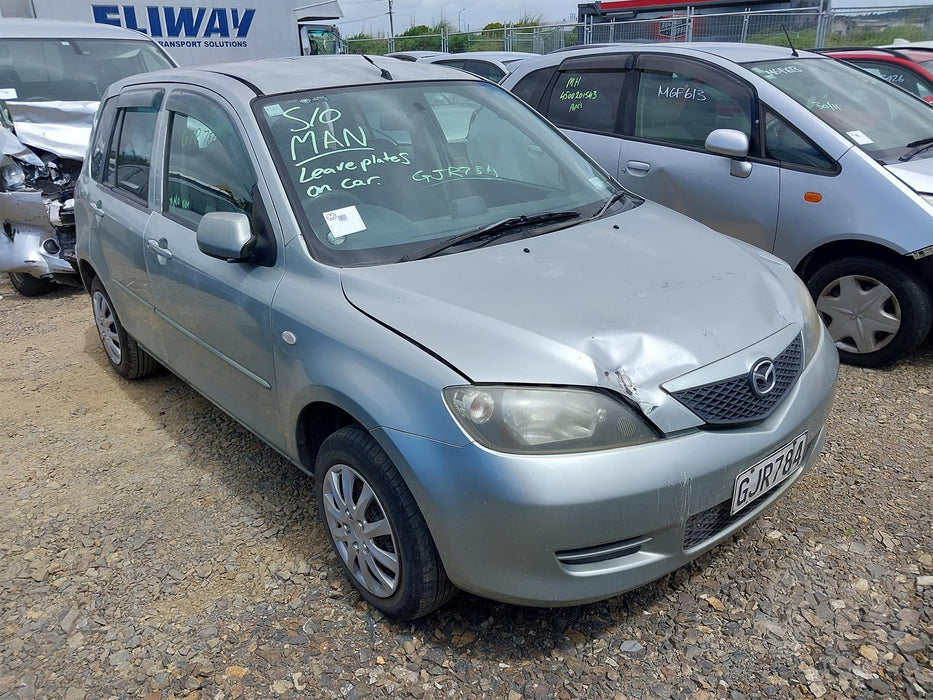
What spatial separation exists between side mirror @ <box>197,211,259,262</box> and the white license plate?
182 centimetres

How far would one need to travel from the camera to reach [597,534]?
6.95 feet

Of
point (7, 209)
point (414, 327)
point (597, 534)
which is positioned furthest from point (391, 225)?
point (7, 209)

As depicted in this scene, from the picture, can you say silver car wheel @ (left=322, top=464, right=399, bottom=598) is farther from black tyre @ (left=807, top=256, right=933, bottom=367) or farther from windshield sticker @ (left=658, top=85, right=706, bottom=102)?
windshield sticker @ (left=658, top=85, right=706, bottom=102)

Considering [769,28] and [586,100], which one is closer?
[586,100]

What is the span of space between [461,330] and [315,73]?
166 centimetres

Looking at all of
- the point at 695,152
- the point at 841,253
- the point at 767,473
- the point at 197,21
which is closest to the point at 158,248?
the point at 767,473

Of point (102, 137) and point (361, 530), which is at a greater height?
point (102, 137)

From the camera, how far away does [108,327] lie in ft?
15.1

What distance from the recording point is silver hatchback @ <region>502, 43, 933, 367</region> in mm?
4102

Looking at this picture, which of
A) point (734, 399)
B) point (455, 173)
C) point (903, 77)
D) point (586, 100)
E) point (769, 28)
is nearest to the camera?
point (734, 399)

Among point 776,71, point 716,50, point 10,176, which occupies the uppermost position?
point 716,50

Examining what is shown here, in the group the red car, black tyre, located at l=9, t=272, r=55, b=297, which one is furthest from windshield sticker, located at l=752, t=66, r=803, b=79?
black tyre, located at l=9, t=272, r=55, b=297

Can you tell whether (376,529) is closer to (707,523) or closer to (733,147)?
(707,523)

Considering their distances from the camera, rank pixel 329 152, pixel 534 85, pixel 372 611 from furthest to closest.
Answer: pixel 534 85, pixel 329 152, pixel 372 611
